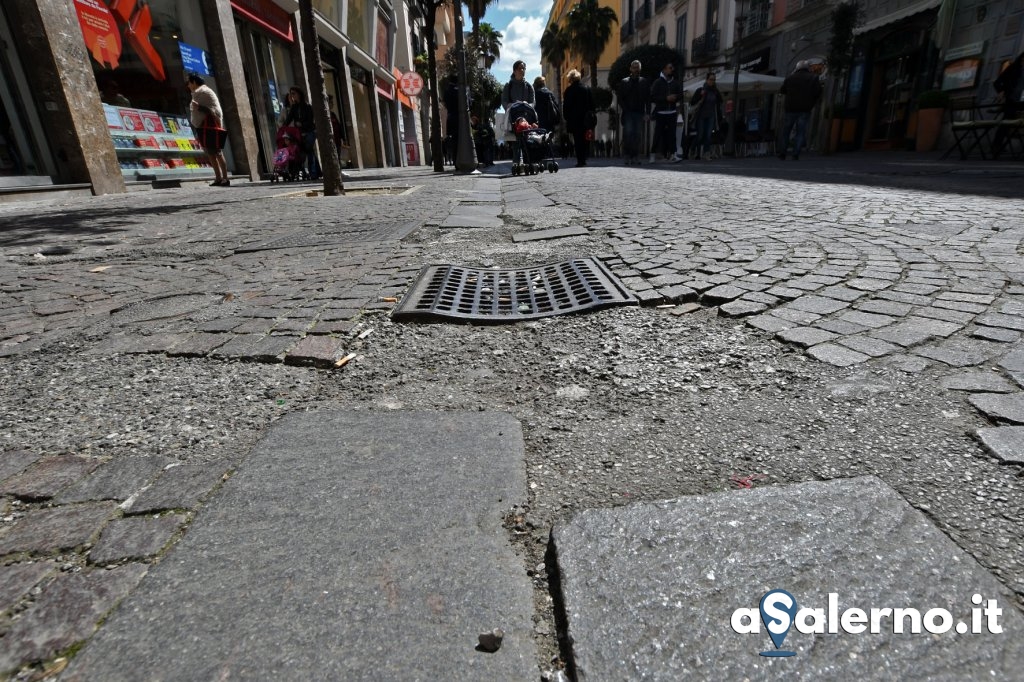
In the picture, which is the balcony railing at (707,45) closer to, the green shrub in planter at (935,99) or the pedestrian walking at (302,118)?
the green shrub in planter at (935,99)

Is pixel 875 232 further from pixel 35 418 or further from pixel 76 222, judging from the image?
pixel 76 222

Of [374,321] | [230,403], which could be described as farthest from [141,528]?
[374,321]

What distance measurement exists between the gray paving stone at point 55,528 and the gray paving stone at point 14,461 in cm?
26

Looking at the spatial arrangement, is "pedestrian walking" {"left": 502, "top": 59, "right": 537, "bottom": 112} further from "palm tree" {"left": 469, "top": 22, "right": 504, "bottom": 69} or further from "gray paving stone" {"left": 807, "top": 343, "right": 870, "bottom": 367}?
"palm tree" {"left": 469, "top": 22, "right": 504, "bottom": 69}

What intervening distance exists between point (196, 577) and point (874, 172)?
10.5 metres

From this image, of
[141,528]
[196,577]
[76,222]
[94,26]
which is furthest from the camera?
[94,26]

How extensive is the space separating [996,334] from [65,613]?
9.50 feet

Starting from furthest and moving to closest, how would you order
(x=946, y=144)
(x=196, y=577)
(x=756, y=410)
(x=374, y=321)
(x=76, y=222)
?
(x=946, y=144) → (x=76, y=222) → (x=374, y=321) → (x=756, y=410) → (x=196, y=577)

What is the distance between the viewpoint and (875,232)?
3.87 meters

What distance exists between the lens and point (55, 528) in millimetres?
1246

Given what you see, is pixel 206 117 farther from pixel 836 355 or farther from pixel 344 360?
pixel 836 355

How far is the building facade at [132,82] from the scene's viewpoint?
8.25 m

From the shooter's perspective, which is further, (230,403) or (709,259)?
(709,259)

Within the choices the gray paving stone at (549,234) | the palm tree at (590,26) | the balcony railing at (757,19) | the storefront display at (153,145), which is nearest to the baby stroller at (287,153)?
the storefront display at (153,145)
